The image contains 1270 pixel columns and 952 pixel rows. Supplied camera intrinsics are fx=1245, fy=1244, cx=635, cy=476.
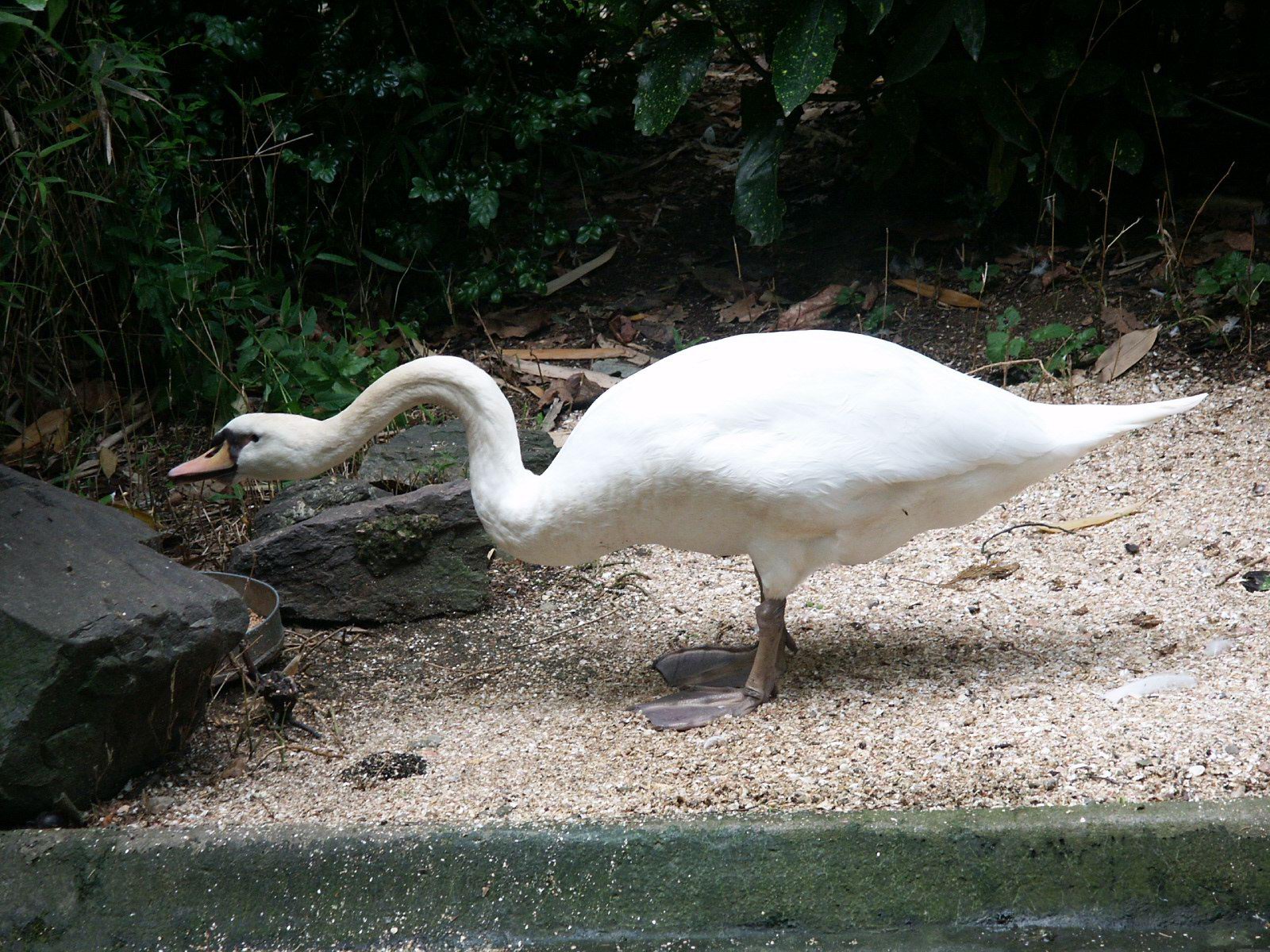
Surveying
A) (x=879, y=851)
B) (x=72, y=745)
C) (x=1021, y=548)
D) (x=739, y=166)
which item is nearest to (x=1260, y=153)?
(x=739, y=166)

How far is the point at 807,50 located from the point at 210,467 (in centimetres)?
336

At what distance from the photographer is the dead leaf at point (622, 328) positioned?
636cm

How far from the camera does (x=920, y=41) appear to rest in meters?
5.59

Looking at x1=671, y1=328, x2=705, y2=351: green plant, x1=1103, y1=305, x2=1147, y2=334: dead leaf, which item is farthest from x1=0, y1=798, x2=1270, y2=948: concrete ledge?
x1=671, y1=328, x2=705, y2=351: green plant

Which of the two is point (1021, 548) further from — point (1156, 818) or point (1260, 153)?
point (1260, 153)

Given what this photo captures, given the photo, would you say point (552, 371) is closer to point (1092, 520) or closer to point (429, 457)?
point (429, 457)

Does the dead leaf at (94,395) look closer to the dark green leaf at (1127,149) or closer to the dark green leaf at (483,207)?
the dark green leaf at (483,207)

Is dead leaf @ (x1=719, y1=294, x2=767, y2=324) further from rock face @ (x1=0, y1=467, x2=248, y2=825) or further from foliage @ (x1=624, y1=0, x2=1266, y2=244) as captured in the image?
rock face @ (x1=0, y1=467, x2=248, y2=825)

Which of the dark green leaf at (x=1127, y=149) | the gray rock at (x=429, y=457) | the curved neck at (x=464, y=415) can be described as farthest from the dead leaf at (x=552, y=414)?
the dark green leaf at (x=1127, y=149)

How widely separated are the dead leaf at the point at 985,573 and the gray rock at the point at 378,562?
1.63m

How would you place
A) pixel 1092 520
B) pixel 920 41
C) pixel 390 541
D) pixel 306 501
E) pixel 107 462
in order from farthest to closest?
1. pixel 920 41
2. pixel 107 462
3. pixel 306 501
4. pixel 1092 520
5. pixel 390 541

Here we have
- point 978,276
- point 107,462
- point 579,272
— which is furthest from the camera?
point 579,272

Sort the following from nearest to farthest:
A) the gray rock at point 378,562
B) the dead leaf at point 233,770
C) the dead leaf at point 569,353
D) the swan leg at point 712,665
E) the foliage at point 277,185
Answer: the dead leaf at point 233,770 < the swan leg at point 712,665 < the gray rock at point 378,562 < the foliage at point 277,185 < the dead leaf at point 569,353

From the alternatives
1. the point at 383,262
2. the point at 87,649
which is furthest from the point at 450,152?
the point at 87,649
